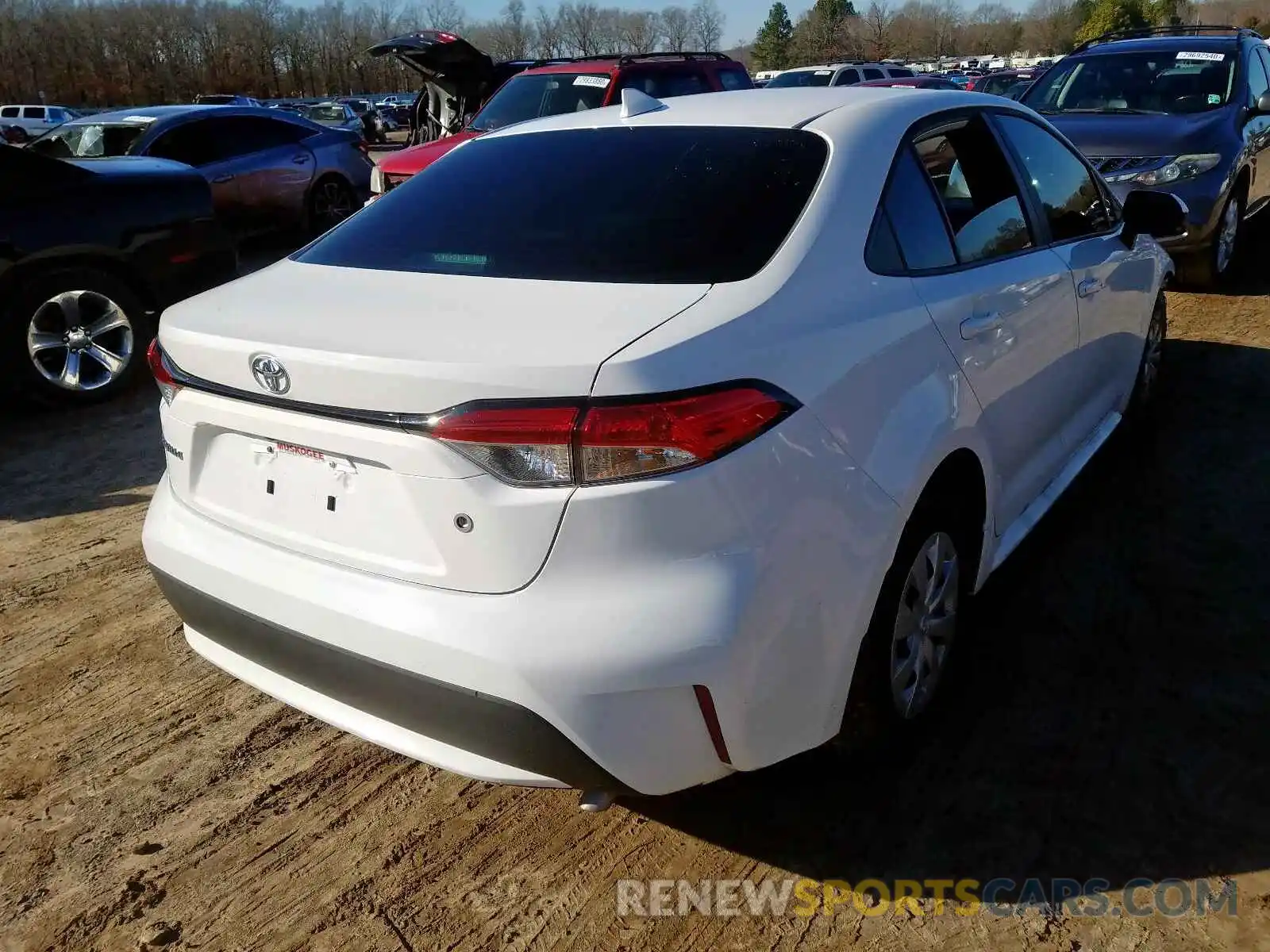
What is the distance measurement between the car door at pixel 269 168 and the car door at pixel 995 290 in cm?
795

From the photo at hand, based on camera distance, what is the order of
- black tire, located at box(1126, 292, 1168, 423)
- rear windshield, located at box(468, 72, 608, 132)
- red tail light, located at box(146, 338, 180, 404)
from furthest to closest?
rear windshield, located at box(468, 72, 608, 132), black tire, located at box(1126, 292, 1168, 423), red tail light, located at box(146, 338, 180, 404)

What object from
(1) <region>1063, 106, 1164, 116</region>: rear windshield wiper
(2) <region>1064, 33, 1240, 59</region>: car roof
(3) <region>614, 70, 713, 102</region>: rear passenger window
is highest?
(2) <region>1064, 33, 1240, 59</region>: car roof

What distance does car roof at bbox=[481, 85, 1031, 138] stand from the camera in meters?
2.73

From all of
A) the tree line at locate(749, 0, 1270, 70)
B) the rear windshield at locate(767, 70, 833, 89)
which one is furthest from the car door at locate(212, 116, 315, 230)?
the tree line at locate(749, 0, 1270, 70)

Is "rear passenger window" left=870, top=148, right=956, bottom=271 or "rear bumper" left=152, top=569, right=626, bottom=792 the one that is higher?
"rear passenger window" left=870, top=148, right=956, bottom=271

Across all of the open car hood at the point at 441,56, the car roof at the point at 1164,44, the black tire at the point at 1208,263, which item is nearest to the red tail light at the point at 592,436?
the black tire at the point at 1208,263

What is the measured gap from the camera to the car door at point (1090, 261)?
3.39 m

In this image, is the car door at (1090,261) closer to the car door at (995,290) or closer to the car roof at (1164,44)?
the car door at (995,290)

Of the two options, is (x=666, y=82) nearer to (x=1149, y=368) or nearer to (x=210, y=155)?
(x=210, y=155)

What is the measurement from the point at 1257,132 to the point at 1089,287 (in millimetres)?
5535

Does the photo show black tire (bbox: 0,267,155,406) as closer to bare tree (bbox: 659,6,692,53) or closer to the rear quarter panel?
the rear quarter panel

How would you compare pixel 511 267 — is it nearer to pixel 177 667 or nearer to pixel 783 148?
pixel 783 148

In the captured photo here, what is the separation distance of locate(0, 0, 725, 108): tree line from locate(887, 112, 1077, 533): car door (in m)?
53.5

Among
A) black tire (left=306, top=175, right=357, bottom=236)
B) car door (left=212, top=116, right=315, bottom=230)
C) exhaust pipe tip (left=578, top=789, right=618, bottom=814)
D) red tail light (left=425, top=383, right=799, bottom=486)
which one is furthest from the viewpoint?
black tire (left=306, top=175, right=357, bottom=236)
